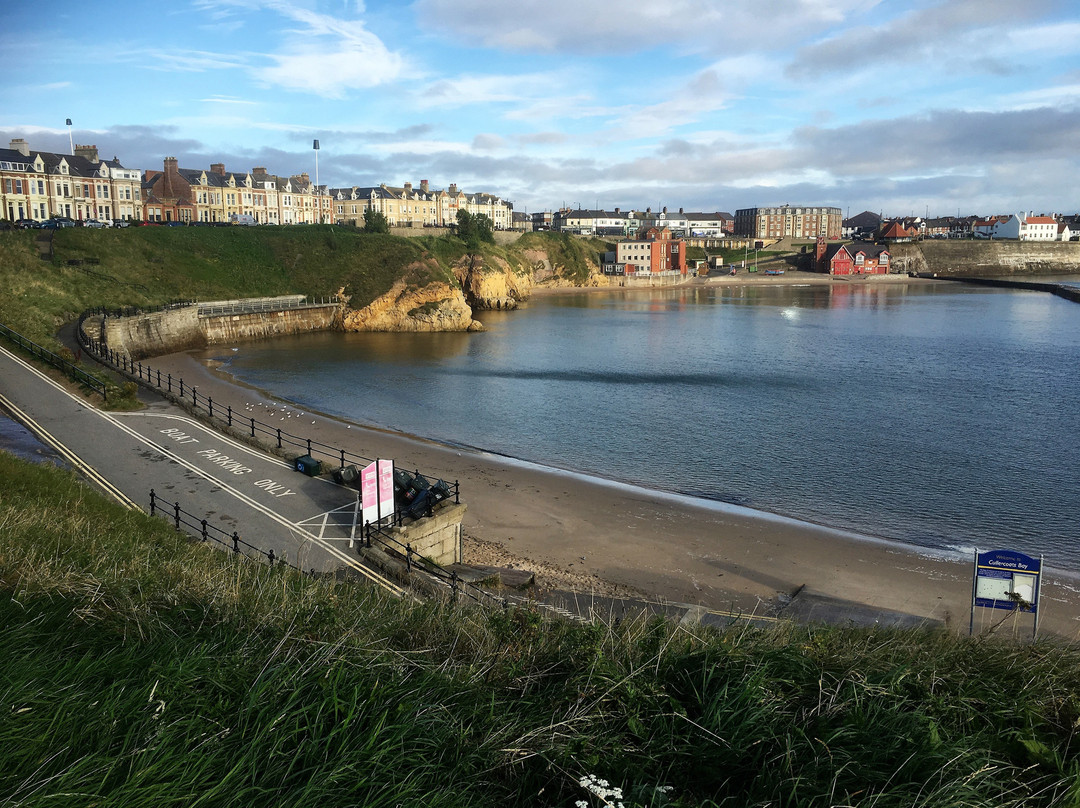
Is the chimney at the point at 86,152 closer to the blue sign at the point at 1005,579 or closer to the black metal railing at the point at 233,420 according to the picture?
the black metal railing at the point at 233,420

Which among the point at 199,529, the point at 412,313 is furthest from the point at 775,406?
the point at 412,313

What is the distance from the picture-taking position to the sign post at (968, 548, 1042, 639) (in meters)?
12.1

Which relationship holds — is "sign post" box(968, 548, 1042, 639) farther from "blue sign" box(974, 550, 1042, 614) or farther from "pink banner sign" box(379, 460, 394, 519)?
"pink banner sign" box(379, 460, 394, 519)

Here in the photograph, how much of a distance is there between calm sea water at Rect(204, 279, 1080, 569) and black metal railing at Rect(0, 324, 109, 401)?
11499 millimetres

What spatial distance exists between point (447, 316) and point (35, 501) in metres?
62.4

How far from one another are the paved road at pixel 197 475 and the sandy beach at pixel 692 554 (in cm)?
399

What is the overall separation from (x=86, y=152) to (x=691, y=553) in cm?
9432

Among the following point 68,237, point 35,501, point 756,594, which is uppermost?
point 68,237

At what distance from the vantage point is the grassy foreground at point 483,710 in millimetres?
3994

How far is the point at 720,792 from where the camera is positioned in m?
4.36

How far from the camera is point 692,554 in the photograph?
18797mm

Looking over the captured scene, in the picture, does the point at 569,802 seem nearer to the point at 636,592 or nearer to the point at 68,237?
the point at 636,592

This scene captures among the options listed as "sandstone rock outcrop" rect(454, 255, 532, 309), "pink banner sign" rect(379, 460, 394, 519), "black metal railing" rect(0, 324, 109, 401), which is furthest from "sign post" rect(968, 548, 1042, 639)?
"sandstone rock outcrop" rect(454, 255, 532, 309)

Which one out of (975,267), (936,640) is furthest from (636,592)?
(975,267)
